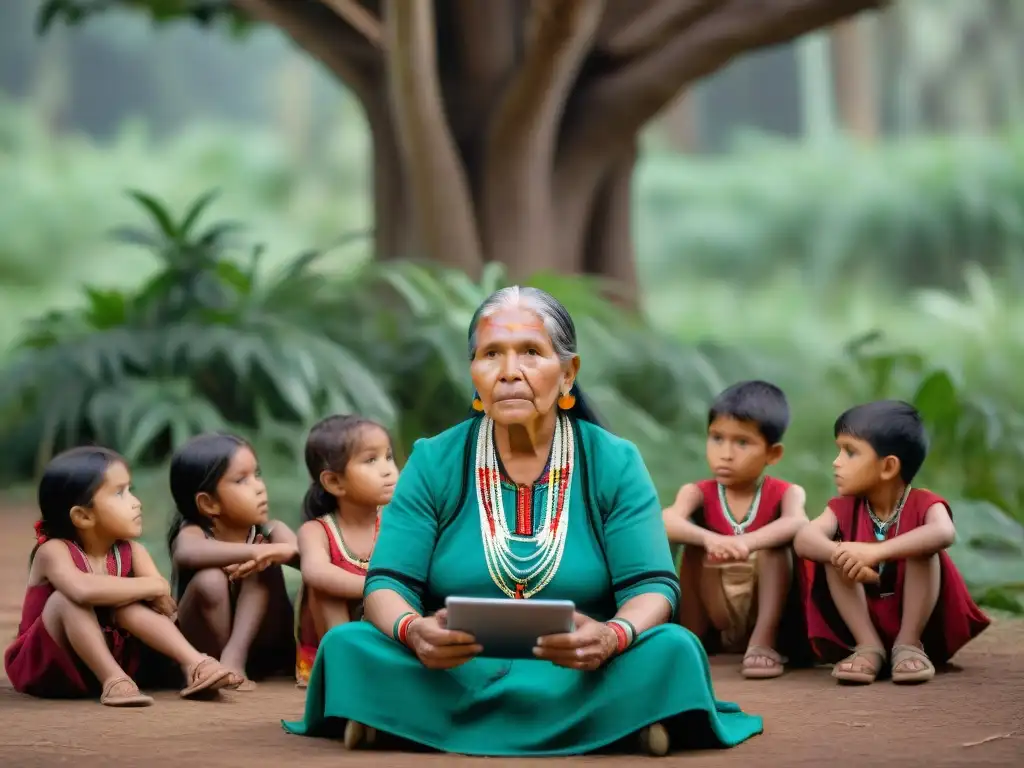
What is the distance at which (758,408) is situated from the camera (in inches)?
201

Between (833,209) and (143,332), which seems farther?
(833,209)

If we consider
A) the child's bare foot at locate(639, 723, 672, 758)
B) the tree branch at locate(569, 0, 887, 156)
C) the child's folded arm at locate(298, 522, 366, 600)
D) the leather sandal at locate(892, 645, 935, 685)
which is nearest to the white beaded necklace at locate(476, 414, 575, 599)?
the child's bare foot at locate(639, 723, 672, 758)

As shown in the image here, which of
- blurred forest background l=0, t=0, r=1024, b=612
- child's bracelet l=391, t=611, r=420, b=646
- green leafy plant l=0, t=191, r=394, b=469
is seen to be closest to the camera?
child's bracelet l=391, t=611, r=420, b=646

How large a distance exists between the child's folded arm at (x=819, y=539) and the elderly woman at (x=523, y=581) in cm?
89

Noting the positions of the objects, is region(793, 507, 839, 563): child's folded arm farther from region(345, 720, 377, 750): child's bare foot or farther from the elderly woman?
region(345, 720, 377, 750): child's bare foot

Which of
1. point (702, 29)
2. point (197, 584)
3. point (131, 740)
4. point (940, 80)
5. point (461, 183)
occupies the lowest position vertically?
point (131, 740)

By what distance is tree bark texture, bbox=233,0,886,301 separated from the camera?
8625 millimetres

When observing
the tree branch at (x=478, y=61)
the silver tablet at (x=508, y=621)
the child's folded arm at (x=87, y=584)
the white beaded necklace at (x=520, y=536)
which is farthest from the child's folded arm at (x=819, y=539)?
the tree branch at (x=478, y=61)

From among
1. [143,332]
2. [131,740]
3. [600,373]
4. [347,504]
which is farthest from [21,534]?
[131,740]

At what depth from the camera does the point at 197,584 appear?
15.4 feet

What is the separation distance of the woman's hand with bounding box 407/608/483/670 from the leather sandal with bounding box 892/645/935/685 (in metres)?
1.60

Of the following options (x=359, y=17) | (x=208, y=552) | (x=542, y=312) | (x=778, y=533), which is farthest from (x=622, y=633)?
(x=359, y=17)

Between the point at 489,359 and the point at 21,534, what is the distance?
181 inches

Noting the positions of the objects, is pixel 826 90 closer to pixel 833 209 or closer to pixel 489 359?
pixel 833 209
